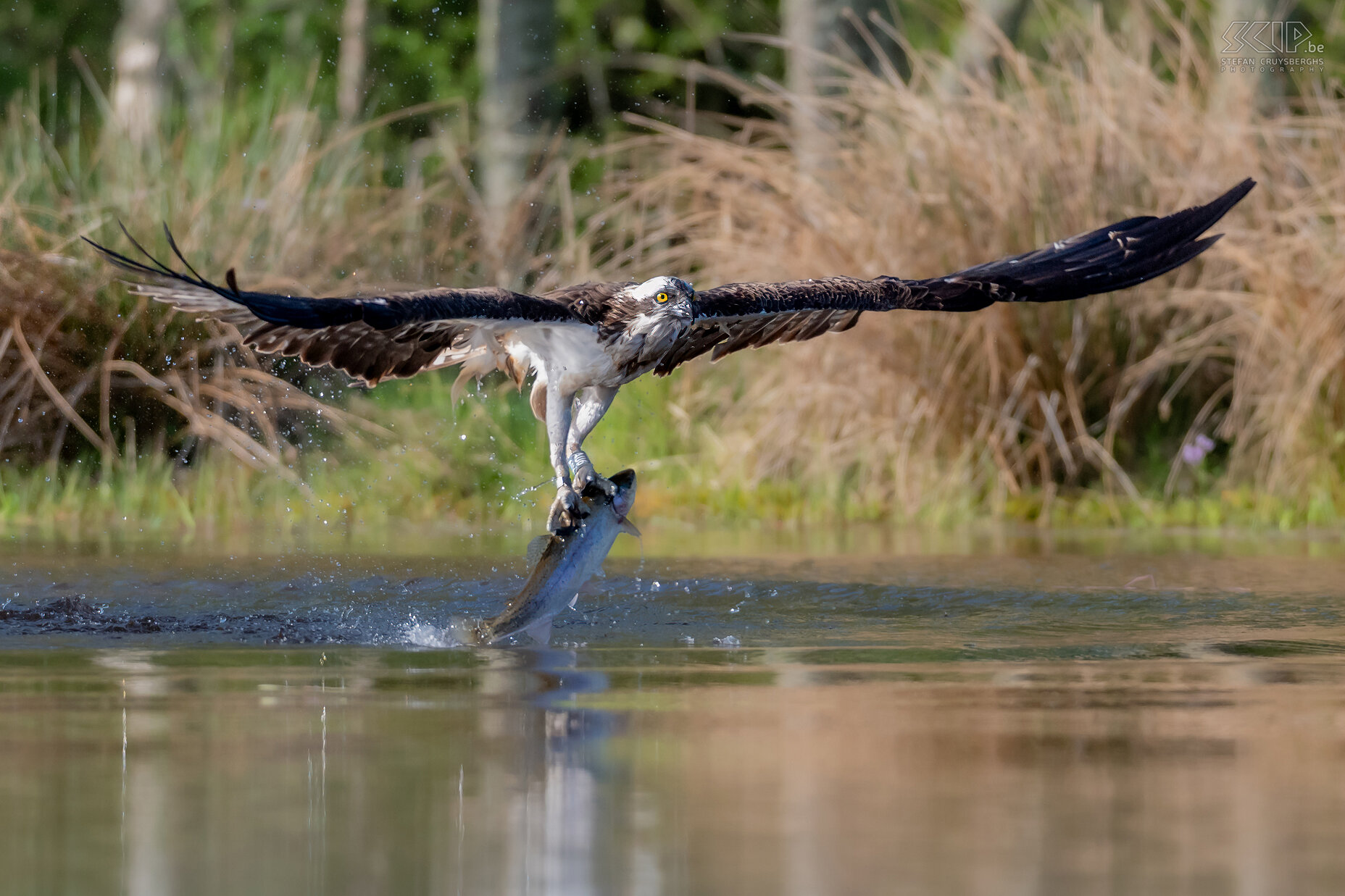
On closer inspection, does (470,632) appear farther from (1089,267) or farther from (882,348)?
(882,348)

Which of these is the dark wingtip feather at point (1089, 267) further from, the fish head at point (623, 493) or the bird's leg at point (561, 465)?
the fish head at point (623, 493)

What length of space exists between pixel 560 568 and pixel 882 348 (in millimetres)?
5887

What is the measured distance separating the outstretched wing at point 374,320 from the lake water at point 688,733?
1.12m

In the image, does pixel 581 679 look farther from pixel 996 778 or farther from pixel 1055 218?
pixel 1055 218

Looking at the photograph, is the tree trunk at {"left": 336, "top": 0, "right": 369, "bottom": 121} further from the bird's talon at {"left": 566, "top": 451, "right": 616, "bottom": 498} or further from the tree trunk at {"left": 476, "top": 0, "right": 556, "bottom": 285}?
the bird's talon at {"left": 566, "top": 451, "right": 616, "bottom": 498}

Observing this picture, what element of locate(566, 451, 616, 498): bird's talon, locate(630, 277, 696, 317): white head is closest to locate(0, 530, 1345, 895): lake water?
locate(566, 451, 616, 498): bird's talon

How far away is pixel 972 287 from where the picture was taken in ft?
31.9

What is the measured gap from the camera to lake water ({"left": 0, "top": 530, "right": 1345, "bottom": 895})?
170 inches

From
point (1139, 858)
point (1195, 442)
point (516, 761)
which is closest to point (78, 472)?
point (1195, 442)

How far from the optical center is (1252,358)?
1312 cm

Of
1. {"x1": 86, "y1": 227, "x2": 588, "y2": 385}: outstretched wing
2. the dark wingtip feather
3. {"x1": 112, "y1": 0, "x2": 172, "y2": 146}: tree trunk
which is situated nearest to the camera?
{"x1": 86, "y1": 227, "x2": 588, "y2": 385}: outstretched wing

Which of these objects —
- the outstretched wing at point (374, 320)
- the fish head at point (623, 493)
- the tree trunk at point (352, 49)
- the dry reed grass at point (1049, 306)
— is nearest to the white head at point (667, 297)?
the outstretched wing at point (374, 320)

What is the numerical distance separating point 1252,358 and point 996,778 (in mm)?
8556

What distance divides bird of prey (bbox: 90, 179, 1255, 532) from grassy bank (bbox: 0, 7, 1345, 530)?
3436 millimetres
